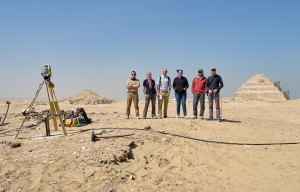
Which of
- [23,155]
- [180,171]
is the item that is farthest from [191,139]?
[23,155]

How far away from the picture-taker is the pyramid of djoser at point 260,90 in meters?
52.2

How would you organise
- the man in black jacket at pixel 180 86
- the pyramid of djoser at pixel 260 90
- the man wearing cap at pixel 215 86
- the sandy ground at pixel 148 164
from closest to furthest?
the sandy ground at pixel 148 164 → the man wearing cap at pixel 215 86 → the man in black jacket at pixel 180 86 → the pyramid of djoser at pixel 260 90

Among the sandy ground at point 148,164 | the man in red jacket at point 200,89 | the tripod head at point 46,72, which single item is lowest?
the sandy ground at point 148,164

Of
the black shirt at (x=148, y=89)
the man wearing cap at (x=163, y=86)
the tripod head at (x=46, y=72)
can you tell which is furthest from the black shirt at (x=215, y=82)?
the tripod head at (x=46, y=72)

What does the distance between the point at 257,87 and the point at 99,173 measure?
58.7 metres

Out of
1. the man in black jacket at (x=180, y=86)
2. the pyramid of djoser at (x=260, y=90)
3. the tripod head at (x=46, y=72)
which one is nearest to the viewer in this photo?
the tripod head at (x=46, y=72)

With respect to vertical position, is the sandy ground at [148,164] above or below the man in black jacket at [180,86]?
below

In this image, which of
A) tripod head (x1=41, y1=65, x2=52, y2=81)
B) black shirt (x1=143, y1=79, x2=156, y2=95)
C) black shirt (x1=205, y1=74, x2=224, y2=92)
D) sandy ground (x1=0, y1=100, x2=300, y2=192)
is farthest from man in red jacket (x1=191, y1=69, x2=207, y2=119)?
tripod head (x1=41, y1=65, x2=52, y2=81)

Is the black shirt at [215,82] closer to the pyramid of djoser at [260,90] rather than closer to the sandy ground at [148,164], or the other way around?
the sandy ground at [148,164]

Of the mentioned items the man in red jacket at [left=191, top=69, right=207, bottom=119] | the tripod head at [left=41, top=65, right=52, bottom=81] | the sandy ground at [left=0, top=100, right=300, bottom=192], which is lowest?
the sandy ground at [left=0, top=100, right=300, bottom=192]

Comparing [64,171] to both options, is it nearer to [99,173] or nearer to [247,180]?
[99,173]

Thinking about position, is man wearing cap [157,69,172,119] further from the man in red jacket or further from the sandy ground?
the sandy ground

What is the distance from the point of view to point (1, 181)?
445 cm

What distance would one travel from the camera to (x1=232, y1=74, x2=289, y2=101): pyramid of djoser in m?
52.2
